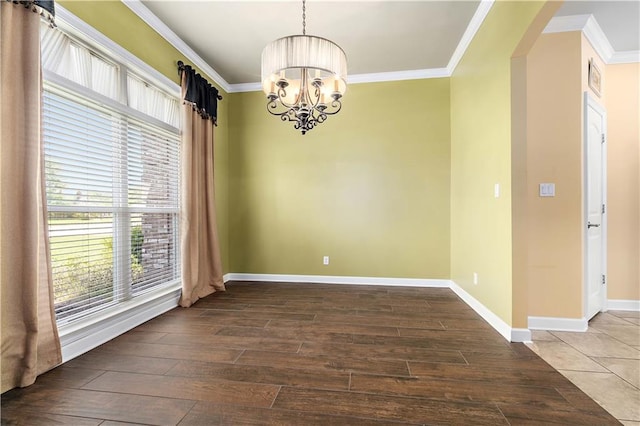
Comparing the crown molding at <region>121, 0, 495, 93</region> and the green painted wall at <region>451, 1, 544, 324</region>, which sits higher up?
the crown molding at <region>121, 0, 495, 93</region>

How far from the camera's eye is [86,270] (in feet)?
7.09

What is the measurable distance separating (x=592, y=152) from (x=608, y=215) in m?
0.86

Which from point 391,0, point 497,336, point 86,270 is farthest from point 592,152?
point 86,270

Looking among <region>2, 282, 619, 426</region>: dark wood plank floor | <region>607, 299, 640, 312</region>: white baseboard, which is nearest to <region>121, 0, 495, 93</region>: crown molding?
<region>2, 282, 619, 426</region>: dark wood plank floor

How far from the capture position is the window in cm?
196

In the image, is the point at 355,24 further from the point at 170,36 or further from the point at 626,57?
the point at 626,57

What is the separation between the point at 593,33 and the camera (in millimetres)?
2650

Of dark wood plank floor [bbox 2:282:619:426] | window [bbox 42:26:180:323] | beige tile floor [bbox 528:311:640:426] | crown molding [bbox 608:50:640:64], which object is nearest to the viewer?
dark wood plank floor [bbox 2:282:619:426]

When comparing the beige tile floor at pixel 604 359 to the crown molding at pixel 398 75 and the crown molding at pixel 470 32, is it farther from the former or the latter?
the crown molding at pixel 398 75

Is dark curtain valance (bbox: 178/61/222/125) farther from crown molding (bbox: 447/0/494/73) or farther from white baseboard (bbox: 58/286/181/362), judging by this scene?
crown molding (bbox: 447/0/494/73)

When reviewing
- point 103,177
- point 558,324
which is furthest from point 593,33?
point 103,177

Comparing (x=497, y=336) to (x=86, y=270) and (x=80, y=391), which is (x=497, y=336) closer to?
(x=80, y=391)

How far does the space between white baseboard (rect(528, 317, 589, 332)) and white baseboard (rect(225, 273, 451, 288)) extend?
127cm

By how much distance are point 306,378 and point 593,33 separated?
4013mm
